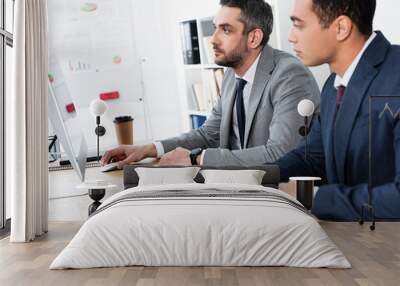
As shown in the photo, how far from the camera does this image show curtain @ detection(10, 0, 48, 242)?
4.39 metres

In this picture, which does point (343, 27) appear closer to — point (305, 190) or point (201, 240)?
point (305, 190)

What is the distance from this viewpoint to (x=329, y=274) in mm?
3414

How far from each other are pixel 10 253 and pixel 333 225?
206 cm

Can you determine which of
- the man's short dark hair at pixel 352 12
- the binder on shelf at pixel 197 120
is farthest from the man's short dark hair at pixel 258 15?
the binder on shelf at pixel 197 120

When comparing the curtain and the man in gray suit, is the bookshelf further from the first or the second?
the curtain

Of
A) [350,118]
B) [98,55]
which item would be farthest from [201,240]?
[98,55]

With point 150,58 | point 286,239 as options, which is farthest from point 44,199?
point 150,58

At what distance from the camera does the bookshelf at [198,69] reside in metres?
5.89

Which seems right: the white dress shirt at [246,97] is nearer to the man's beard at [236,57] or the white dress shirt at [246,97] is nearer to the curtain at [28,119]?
the man's beard at [236,57]

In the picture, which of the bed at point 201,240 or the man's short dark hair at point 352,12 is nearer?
the bed at point 201,240

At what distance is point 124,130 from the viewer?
552 centimetres

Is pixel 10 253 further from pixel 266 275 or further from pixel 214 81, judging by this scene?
pixel 214 81

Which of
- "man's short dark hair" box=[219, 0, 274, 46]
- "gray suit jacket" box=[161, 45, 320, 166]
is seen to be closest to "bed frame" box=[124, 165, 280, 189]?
"gray suit jacket" box=[161, 45, 320, 166]

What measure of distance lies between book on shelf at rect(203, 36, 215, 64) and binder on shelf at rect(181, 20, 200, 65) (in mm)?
144
